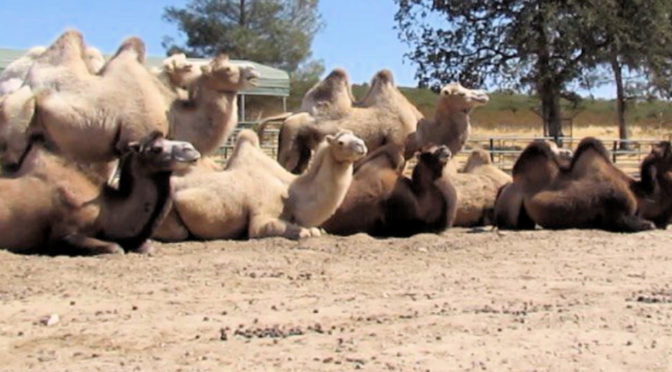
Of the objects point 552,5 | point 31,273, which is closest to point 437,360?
point 31,273

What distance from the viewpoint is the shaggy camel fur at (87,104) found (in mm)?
9305

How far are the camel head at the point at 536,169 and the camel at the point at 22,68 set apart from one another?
4.19 metres

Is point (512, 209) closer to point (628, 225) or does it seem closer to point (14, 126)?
point (628, 225)

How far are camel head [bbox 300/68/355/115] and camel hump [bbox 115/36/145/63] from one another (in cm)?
354

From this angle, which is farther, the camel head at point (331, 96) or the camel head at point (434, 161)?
the camel head at point (331, 96)

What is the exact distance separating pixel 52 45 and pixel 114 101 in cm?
81

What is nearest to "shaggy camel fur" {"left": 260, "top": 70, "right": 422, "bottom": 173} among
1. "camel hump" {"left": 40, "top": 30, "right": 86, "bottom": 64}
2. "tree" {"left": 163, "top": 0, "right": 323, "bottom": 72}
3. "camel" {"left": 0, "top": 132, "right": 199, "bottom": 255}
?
"camel hump" {"left": 40, "top": 30, "right": 86, "bottom": 64}

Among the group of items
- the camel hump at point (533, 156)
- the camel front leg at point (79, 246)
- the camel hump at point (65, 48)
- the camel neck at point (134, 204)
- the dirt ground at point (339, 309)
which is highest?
the camel hump at point (65, 48)

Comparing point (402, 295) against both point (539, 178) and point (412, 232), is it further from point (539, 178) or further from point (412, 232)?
point (539, 178)

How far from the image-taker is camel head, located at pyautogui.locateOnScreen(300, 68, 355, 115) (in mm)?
13336

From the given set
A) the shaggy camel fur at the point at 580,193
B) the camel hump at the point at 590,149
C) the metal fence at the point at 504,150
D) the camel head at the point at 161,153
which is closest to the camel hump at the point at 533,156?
the shaggy camel fur at the point at 580,193

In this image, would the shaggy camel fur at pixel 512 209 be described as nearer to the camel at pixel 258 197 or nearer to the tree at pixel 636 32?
the camel at pixel 258 197

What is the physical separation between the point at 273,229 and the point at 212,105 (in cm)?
181

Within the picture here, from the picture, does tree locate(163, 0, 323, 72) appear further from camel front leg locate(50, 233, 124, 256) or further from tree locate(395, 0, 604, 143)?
camel front leg locate(50, 233, 124, 256)
